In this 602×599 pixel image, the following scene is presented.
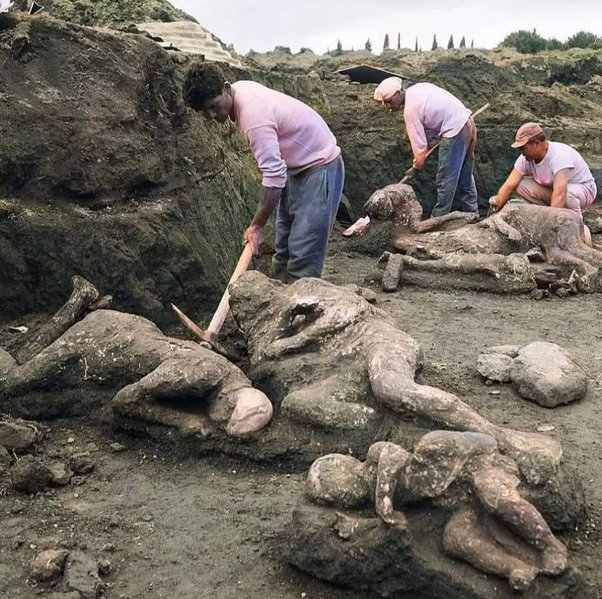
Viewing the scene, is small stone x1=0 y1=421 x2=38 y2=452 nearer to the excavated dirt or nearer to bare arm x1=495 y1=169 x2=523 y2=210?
the excavated dirt

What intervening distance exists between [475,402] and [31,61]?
12.9 feet

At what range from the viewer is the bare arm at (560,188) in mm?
8695

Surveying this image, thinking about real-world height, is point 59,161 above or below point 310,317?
above

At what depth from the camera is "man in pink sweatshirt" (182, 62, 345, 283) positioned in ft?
17.6

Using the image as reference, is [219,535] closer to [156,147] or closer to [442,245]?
[156,147]

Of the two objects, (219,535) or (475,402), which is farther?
(475,402)

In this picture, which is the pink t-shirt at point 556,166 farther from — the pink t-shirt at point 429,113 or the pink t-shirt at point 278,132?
the pink t-shirt at point 278,132

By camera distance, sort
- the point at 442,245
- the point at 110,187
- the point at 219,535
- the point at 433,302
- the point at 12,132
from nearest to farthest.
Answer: the point at 219,535 < the point at 12,132 < the point at 110,187 < the point at 433,302 < the point at 442,245

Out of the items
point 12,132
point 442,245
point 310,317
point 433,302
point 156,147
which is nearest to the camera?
point 310,317

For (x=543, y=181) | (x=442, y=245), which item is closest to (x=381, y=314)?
(x=442, y=245)

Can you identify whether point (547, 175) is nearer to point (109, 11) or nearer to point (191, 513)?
point (109, 11)

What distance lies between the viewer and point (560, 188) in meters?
8.70

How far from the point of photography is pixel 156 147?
6.50 m

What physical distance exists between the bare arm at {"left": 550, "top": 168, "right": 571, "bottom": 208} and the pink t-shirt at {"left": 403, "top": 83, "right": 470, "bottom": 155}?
51.6 inches
